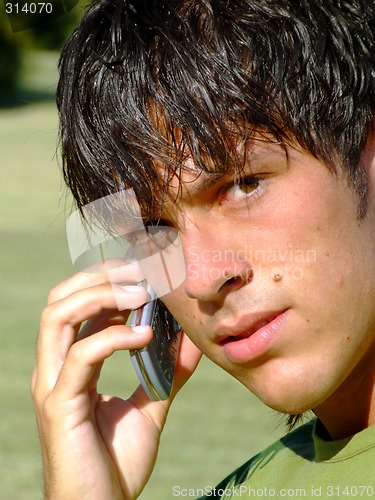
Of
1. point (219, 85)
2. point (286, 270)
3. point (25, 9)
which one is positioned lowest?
point (25, 9)

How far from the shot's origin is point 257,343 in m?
2.05

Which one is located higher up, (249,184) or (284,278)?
(249,184)

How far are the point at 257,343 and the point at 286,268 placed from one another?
0.57 feet

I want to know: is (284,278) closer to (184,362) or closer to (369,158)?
(369,158)

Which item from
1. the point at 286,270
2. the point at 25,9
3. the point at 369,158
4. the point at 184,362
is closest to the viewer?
the point at 286,270

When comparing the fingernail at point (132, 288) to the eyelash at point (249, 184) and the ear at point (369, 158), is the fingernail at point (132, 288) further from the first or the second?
the ear at point (369, 158)

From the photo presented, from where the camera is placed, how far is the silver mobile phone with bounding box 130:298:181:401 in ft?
8.92

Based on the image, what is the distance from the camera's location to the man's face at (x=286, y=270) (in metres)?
2.04

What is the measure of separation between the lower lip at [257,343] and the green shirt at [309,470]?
314 mm

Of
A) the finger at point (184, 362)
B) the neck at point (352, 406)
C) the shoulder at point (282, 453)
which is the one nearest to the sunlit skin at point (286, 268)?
the neck at point (352, 406)

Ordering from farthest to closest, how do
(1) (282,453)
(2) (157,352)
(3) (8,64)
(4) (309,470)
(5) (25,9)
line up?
(3) (8,64) < (5) (25,9) < (2) (157,352) < (1) (282,453) < (4) (309,470)

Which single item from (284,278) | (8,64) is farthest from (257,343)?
(8,64)

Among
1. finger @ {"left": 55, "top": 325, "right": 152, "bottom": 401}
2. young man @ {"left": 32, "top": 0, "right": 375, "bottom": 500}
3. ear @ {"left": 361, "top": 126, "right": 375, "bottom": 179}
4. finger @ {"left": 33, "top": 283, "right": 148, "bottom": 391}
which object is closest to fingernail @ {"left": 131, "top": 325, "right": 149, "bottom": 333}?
finger @ {"left": 55, "top": 325, "right": 152, "bottom": 401}

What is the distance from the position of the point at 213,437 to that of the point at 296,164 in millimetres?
4484
